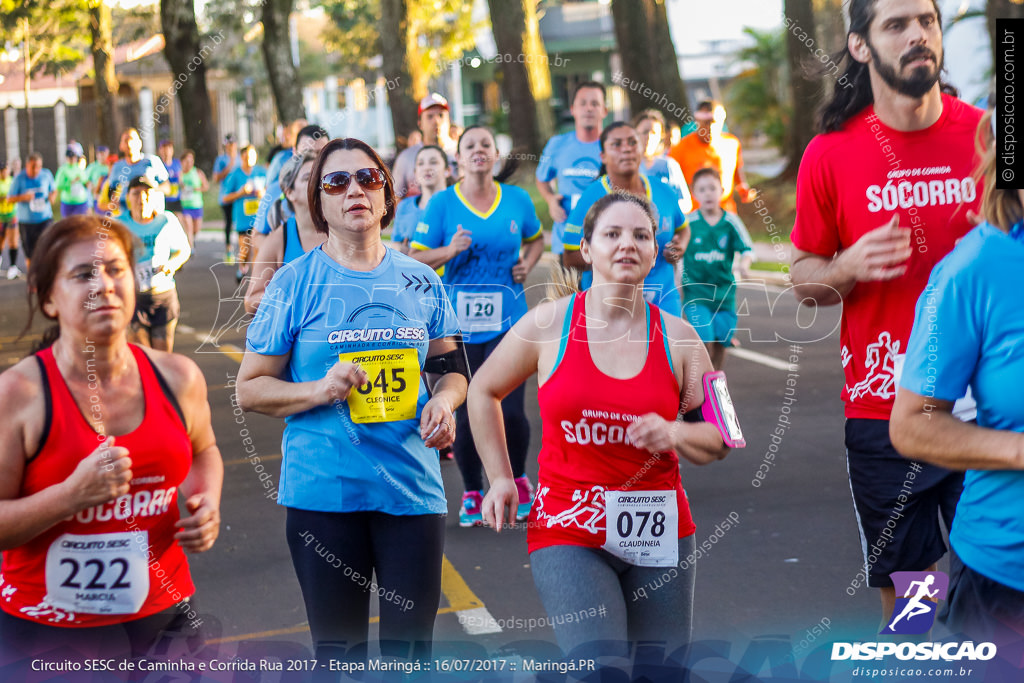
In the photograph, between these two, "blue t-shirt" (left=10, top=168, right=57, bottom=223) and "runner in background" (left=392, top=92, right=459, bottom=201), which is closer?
"runner in background" (left=392, top=92, right=459, bottom=201)

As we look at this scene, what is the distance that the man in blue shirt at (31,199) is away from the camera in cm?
1825

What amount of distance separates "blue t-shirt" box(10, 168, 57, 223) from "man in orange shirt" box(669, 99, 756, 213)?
11269 millimetres

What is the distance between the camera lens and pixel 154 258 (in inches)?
311

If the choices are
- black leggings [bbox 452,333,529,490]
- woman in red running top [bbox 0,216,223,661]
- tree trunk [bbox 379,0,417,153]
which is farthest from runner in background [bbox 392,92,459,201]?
tree trunk [bbox 379,0,417,153]

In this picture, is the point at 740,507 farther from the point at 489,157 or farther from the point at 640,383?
the point at 640,383

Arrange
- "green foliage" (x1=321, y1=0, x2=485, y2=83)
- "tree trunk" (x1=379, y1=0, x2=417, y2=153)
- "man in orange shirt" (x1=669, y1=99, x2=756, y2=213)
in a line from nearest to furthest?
"man in orange shirt" (x1=669, y1=99, x2=756, y2=213)
"tree trunk" (x1=379, y1=0, x2=417, y2=153)
"green foliage" (x1=321, y1=0, x2=485, y2=83)

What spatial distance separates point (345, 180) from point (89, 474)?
1.32 meters

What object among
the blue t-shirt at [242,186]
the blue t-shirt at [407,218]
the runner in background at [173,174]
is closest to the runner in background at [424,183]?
the blue t-shirt at [407,218]

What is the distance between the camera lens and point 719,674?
3.20 metres

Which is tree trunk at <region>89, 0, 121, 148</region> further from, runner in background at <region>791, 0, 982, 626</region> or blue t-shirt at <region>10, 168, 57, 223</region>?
runner in background at <region>791, 0, 982, 626</region>

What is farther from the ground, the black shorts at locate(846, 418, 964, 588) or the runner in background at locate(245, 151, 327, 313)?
the runner in background at locate(245, 151, 327, 313)

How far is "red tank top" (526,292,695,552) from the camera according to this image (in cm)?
321

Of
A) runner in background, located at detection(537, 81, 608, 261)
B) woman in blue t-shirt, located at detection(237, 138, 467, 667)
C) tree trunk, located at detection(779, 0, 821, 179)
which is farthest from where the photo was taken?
tree trunk, located at detection(779, 0, 821, 179)

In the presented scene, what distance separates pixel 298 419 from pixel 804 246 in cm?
163
